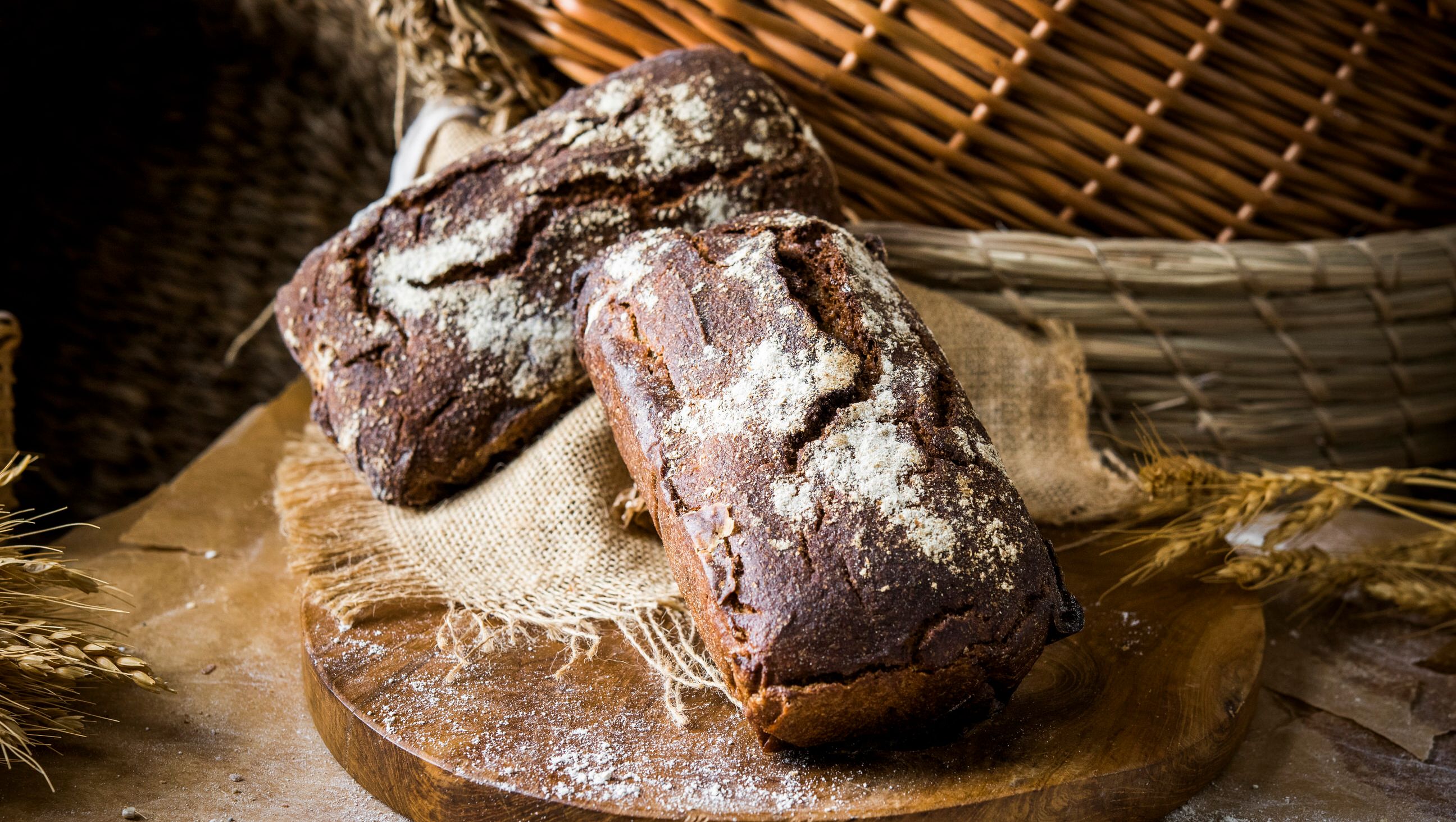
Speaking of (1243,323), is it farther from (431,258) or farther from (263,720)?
(263,720)

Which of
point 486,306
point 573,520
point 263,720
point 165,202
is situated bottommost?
point 165,202

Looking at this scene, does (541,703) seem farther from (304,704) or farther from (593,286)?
(593,286)

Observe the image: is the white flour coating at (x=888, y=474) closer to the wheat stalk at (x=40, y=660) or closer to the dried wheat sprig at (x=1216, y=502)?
the dried wheat sprig at (x=1216, y=502)

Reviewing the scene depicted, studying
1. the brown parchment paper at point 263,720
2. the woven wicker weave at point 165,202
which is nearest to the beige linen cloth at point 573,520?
the brown parchment paper at point 263,720

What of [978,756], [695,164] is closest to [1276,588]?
[978,756]

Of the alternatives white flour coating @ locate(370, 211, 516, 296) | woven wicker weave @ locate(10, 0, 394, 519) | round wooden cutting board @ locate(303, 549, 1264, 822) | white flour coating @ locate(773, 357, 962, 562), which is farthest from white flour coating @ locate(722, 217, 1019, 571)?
woven wicker weave @ locate(10, 0, 394, 519)

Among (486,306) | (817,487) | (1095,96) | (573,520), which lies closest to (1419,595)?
(1095,96)
